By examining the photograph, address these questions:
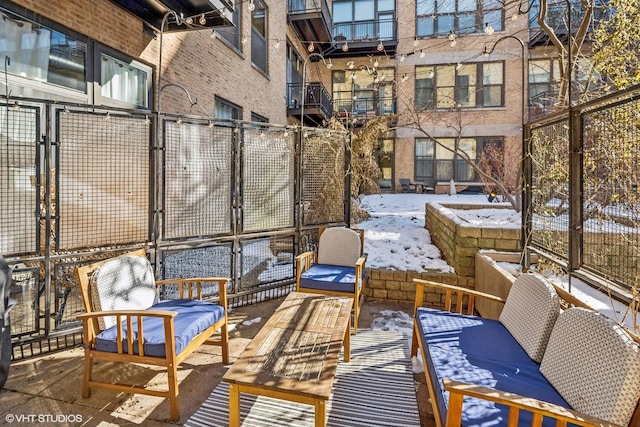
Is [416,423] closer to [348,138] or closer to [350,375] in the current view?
[350,375]

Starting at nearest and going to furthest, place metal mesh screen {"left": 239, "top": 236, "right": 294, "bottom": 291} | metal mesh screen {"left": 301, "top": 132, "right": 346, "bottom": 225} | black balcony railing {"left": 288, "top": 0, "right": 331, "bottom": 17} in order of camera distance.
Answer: metal mesh screen {"left": 239, "top": 236, "right": 294, "bottom": 291} → metal mesh screen {"left": 301, "top": 132, "right": 346, "bottom": 225} → black balcony railing {"left": 288, "top": 0, "right": 331, "bottom": 17}

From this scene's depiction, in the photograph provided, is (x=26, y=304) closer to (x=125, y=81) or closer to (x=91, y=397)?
(x=91, y=397)

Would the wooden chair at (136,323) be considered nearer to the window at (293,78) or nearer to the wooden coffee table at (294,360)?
the wooden coffee table at (294,360)

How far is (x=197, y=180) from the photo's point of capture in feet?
13.8

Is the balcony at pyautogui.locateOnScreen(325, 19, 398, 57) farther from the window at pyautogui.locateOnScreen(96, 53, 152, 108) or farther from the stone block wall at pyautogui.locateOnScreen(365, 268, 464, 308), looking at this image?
the stone block wall at pyautogui.locateOnScreen(365, 268, 464, 308)

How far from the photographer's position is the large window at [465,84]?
1538 cm

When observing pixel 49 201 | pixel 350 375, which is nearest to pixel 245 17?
pixel 49 201

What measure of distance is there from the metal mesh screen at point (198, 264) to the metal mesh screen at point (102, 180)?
17.9 inches

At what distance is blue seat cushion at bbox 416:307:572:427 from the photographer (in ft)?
5.99

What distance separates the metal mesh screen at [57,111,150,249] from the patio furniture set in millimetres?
696

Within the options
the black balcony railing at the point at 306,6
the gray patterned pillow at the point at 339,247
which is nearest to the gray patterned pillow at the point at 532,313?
the gray patterned pillow at the point at 339,247

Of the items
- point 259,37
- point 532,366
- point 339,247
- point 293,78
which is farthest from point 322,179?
point 293,78

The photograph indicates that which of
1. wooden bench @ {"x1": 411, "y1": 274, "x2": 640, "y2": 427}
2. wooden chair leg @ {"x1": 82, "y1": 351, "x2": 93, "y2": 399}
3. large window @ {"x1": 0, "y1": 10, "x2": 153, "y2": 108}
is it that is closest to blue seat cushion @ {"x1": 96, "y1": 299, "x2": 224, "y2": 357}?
wooden chair leg @ {"x1": 82, "y1": 351, "x2": 93, "y2": 399}

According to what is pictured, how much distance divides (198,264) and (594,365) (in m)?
3.91
